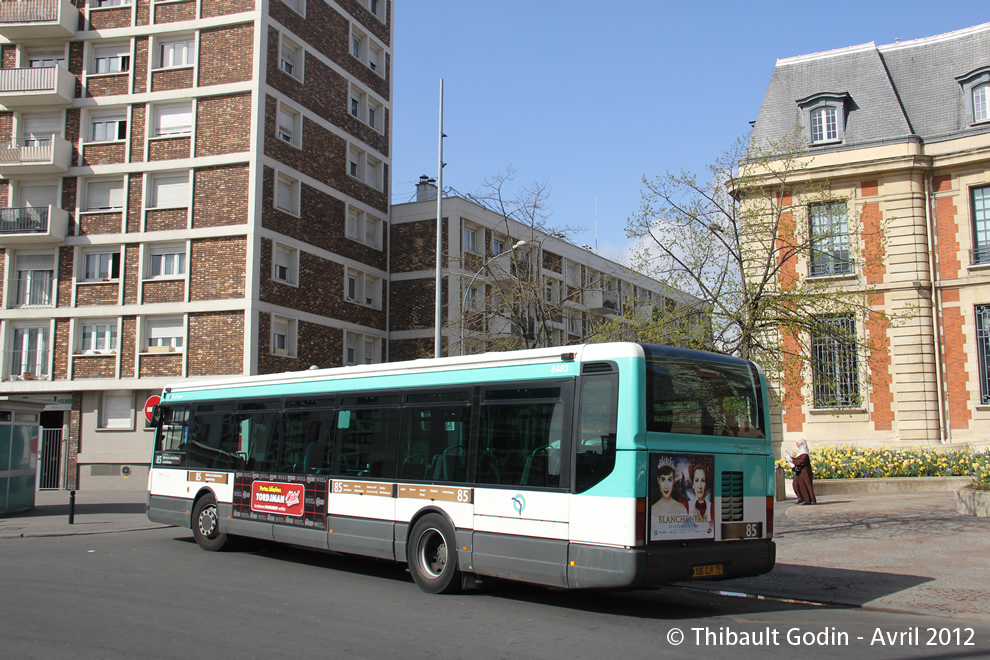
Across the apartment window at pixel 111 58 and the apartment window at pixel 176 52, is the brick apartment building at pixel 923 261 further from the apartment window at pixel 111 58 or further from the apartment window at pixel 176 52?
the apartment window at pixel 111 58

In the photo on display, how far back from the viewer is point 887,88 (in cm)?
3022

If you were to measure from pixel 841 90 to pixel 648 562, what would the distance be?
27.6 metres

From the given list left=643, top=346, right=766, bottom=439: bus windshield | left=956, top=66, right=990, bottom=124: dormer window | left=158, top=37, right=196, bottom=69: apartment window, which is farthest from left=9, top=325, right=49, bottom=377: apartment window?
left=956, top=66, right=990, bottom=124: dormer window

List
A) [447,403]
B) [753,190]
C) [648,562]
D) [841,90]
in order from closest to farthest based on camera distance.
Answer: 1. [648,562]
2. [447,403]
3. [753,190]
4. [841,90]

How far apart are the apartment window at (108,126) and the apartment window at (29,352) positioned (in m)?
7.93

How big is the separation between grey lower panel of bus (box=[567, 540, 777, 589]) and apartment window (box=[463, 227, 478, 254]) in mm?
35230

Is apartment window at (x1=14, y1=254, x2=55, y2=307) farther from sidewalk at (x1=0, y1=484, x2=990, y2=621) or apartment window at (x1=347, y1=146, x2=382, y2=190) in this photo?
sidewalk at (x1=0, y1=484, x2=990, y2=621)

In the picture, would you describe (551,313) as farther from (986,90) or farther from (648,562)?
(648,562)

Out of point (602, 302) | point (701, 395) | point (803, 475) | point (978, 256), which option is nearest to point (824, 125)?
point (978, 256)

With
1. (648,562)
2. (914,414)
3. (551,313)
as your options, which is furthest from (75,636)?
(914,414)

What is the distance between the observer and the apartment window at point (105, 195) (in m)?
34.4

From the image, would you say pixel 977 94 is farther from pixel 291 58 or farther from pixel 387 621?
pixel 387 621

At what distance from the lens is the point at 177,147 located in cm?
3397

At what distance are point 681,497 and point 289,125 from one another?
1196 inches
